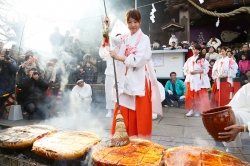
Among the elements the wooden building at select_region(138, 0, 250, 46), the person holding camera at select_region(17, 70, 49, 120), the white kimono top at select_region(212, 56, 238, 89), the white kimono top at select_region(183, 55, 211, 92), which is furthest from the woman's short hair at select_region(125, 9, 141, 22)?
the wooden building at select_region(138, 0, 250, 46)

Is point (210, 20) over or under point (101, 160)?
over

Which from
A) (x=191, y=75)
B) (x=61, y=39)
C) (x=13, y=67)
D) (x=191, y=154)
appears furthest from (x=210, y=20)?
(x=191, y=154)

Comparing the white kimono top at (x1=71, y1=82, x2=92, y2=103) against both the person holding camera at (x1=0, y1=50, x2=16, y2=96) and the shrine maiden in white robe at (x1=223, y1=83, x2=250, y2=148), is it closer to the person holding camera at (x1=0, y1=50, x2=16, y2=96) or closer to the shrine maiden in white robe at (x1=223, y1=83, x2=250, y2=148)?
the person holding camera at (x1=0, y1=50, x2=16, y2=96)

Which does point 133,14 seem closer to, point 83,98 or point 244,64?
point 83,98

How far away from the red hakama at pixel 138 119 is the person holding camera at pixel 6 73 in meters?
6.31

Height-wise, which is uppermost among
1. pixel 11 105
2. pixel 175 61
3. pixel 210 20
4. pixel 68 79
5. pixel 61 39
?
pixel 210 20

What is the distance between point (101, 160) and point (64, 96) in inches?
315

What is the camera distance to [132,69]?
10.6 feet

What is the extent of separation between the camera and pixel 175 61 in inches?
390

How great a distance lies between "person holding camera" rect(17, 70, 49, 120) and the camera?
24.3 ft

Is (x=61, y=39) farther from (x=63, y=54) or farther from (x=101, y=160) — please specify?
(x=101, y=160)

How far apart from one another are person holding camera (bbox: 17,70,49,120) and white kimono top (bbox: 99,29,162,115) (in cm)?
514

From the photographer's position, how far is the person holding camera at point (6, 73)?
25.3ft

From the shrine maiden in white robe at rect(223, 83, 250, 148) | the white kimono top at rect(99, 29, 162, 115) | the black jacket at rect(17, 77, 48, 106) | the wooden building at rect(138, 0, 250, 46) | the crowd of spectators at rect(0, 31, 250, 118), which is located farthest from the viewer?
the wooden building at rect(138, 0, 250, 46)
